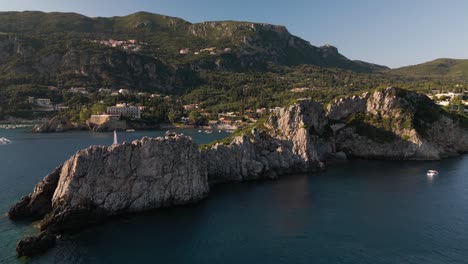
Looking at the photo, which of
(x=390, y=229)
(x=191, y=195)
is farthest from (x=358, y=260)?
(x=191, y=195)

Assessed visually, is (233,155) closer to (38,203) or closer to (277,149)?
(277,149)

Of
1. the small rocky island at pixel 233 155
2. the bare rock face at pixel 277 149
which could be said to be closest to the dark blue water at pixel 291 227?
the small rocky island at pixel 233 155

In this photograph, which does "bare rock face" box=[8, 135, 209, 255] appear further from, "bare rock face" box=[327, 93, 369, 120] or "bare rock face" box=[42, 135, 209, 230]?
"bare rock face" box=[327, 93, 369, 120]

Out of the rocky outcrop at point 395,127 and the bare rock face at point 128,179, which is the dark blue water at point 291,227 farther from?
the rocky outcrop at point 395,127

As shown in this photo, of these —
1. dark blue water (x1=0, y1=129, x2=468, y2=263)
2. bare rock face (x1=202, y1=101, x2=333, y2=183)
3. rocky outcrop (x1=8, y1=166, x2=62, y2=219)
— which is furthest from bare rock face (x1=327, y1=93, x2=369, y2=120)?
rocky outcrop (x1=8, y1=166, x2=62, y2=219)

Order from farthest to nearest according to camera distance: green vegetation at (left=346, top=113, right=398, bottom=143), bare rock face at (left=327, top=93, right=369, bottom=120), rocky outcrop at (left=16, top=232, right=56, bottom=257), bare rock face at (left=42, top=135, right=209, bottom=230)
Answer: bare rock face at (left=327, top=93, right=369, bottom=120) → green vegetation at (left=346, top=113, right=398, bottom=143) → bare rock face at (left=42, top=135, right=209, bottom=230) → rocky outcrop at (left=16, top=232, right=56, bottom=257)

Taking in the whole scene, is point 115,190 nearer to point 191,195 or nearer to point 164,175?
point 164,175
